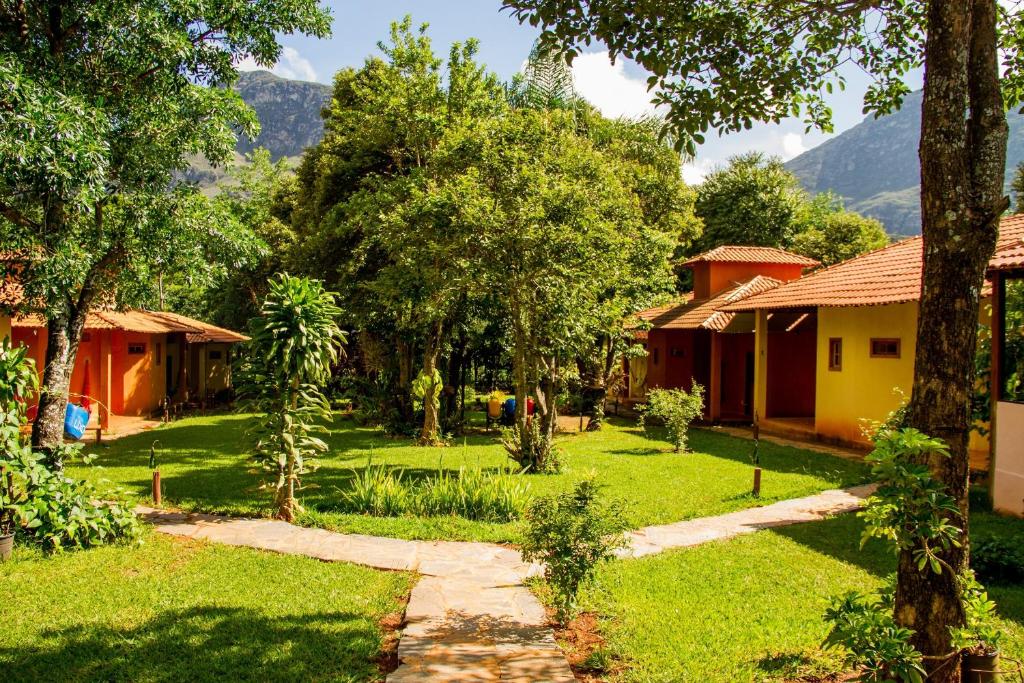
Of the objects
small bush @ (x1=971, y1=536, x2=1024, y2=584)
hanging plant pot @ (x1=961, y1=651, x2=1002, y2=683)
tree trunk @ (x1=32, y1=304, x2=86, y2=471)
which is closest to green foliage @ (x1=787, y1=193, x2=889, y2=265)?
small bush @ (x1=971, y1=536, x2=1024, y2=584)

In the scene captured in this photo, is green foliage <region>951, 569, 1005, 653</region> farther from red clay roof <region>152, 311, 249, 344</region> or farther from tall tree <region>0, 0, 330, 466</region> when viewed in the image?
red clay roof <region>152, 311, 249, 344</region>

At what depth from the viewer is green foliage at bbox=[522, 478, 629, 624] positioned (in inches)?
224

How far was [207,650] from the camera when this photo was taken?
5289 mm

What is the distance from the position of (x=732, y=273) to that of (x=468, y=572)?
20.0m

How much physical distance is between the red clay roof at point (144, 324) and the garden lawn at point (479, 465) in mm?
3470

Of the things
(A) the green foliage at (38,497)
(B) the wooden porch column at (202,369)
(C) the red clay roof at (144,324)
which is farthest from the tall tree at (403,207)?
(B) the wooden porch column at (202,369)

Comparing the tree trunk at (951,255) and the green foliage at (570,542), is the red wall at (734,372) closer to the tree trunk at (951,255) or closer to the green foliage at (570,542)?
the green foliage at (570,542)

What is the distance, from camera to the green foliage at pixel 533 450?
1301 cm

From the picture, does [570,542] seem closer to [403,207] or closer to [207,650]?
[207,650]

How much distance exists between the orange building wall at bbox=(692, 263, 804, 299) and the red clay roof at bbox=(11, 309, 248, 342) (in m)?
15.8

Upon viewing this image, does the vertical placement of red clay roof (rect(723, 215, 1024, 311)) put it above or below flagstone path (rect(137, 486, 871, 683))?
above

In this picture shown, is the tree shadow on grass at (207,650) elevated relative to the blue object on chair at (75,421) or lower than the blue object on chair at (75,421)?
lower

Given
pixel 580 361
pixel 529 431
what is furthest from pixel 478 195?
pixel 580 361

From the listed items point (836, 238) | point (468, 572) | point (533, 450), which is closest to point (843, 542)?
point (468, 572)
